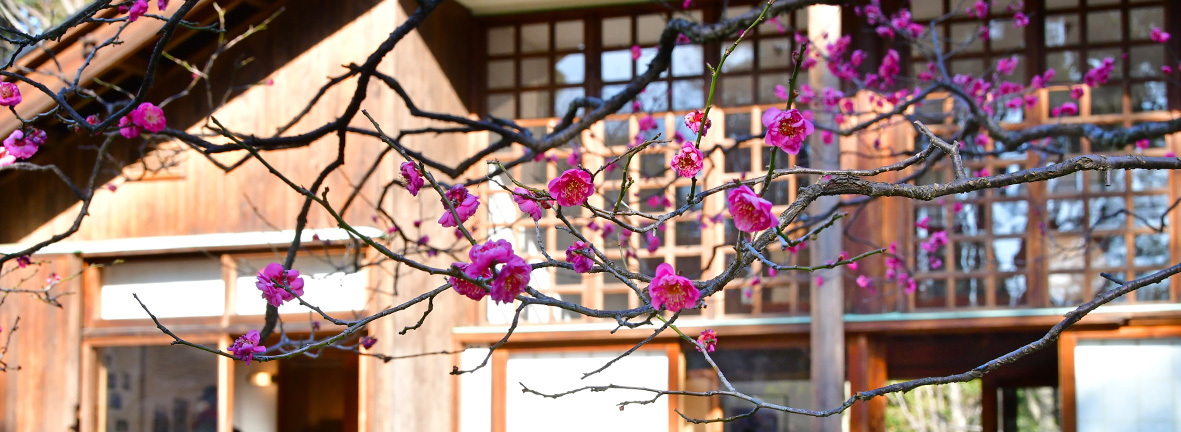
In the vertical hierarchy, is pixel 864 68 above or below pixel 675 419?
above

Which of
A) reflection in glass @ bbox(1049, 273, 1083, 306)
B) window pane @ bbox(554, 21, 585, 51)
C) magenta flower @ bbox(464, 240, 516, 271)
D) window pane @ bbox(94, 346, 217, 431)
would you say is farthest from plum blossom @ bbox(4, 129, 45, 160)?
reflection in glass @ bbox(1049, 273, 1083, 306)

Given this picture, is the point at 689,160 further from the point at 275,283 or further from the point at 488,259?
the point at 275,283

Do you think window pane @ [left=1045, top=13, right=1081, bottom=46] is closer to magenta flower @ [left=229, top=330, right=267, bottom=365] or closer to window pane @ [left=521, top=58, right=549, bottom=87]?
window pane @ [left=521, top=58, right=549, bottom=87]

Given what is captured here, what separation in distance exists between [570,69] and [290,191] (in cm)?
168

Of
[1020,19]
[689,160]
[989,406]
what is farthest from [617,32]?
[689,160]

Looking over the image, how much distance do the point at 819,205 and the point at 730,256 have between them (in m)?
0.73

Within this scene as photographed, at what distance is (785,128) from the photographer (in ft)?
6.23

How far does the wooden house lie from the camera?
5852 mm

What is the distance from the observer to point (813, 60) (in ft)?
19.0

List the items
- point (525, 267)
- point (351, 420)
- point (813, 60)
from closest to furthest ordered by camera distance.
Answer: point (525, 267) → point (813, 60) → point (351, 420)

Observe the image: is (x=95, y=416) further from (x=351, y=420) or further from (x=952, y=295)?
(x=952, y=295)

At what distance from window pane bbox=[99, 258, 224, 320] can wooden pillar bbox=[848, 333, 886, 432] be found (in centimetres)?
335

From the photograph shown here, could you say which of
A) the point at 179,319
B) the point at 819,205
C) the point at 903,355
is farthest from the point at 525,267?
the point at 903,355

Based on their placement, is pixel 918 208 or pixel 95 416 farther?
pixel 95 416
